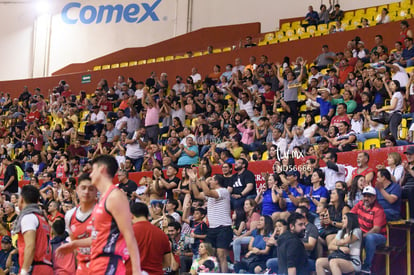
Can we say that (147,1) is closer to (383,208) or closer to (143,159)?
(143,159)

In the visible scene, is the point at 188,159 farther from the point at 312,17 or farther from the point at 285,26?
the point at 285,26

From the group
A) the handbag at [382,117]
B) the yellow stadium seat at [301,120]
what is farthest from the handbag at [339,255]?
the yellow stadium seat at [301,120]

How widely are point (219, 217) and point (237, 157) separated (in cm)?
308

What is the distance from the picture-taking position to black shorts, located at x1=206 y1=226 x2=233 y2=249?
32.7 feet

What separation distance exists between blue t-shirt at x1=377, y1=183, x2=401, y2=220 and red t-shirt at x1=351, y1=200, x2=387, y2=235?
28cm

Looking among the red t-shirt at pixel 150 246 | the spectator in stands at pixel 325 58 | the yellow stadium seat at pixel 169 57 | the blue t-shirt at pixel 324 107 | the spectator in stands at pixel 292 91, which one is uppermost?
the yellow stadium seat at pixel 169 57

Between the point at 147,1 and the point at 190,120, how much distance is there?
968 cm

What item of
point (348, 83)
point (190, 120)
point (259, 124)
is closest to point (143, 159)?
point (190, 120)

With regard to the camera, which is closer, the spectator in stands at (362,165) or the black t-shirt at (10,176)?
the spectator in stands at (362,165)

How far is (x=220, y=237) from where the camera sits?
10008mm

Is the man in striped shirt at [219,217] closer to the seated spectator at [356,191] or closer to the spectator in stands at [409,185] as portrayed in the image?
the seated spectator at [356,191]

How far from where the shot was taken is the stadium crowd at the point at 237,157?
8.83 m

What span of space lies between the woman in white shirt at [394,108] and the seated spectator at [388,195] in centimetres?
256

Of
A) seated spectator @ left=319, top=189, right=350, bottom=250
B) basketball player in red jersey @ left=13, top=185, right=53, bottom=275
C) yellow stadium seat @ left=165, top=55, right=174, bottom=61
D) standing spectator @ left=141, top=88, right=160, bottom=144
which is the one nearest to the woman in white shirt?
seated spectator @ left=319, top=189, right=350, bottom=250
